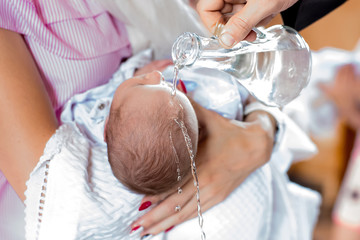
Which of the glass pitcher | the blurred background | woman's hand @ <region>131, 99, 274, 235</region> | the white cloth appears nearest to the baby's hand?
the white cloth

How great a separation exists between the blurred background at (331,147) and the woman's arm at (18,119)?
1.26 m

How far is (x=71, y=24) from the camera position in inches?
36.4

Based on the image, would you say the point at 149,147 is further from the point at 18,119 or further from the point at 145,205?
the point at 18,119

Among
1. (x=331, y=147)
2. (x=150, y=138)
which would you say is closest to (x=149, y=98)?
(x=150, y=138)

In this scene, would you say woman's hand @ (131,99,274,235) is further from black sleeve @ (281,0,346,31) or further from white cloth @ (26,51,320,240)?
black sleeve @ (281,0,346,31)

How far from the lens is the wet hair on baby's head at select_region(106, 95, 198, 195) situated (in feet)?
2.41

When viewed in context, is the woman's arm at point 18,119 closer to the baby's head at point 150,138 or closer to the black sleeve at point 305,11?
the baby's head at point 150,138

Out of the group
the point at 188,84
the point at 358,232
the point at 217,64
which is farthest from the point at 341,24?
the point at 217,64

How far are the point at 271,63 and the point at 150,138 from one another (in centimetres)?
27

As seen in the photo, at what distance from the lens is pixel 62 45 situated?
35.9 inches

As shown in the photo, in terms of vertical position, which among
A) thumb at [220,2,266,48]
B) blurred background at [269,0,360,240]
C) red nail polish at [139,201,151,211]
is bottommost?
blurred background at [269,0,360,240]

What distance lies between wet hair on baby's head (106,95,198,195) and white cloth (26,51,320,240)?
7 cm

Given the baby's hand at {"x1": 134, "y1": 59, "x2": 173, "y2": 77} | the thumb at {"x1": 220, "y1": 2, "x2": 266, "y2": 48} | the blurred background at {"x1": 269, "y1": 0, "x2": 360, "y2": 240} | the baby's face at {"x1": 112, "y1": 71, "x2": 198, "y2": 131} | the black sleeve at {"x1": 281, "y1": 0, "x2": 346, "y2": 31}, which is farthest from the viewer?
the blurred background at {"x1": 269, "y1": 0, "x2": 360, "y2": 240}

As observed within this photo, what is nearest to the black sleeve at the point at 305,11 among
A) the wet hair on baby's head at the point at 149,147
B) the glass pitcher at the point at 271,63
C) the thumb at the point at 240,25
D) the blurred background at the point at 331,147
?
the glass pitcher at the point at 271,63
